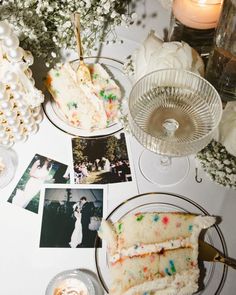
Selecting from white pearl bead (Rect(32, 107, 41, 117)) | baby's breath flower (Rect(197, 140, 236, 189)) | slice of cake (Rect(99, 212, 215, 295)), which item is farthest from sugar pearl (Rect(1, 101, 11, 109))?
baby's breath flower (Rect(197, 140, 236, 189))

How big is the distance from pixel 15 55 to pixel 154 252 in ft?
1.53

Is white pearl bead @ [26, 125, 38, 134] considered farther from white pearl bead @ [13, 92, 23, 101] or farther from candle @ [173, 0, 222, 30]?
candle @ [173, 0, 222, 30]

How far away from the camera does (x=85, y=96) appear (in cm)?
93

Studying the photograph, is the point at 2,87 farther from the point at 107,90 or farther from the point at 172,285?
the point at 172,285

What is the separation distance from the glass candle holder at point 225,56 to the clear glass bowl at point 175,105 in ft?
0.29

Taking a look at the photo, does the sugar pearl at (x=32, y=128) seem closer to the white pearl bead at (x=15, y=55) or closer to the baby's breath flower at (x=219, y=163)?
the white pearl bead at (x=15, y=55)

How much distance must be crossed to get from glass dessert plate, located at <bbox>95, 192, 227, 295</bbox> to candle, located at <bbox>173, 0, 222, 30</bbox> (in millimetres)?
414

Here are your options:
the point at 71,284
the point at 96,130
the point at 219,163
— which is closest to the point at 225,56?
the point at 219,163

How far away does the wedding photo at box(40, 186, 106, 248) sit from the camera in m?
0.85

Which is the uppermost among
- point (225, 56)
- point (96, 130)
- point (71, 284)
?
point (225, 56)

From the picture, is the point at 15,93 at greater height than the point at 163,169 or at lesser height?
greater

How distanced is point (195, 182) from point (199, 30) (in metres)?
0.38

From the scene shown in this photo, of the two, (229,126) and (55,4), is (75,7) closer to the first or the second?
(55,4)

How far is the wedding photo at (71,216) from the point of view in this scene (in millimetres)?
849
